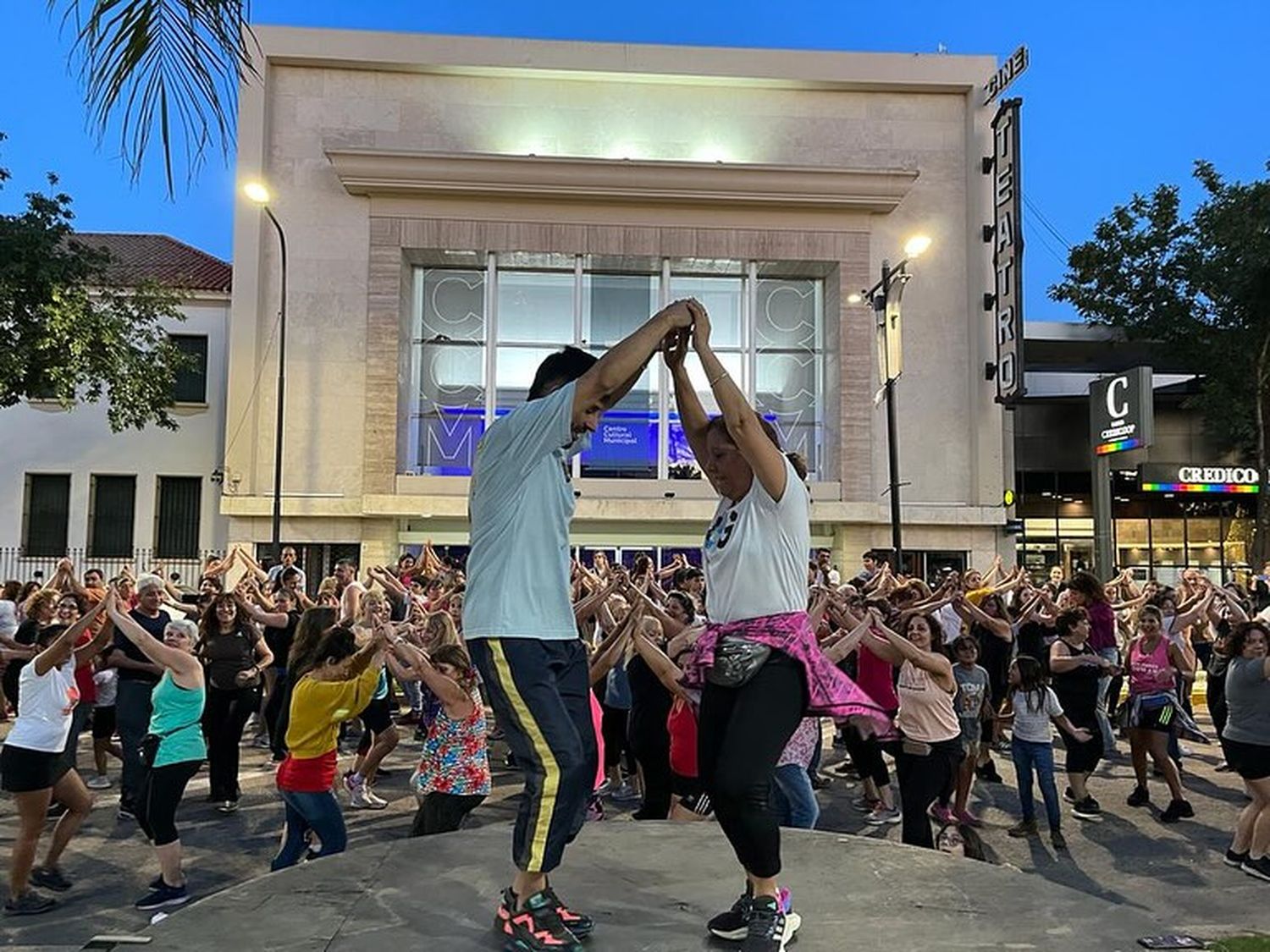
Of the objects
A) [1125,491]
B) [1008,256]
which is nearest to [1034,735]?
[1008,256]

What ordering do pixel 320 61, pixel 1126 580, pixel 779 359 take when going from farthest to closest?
pixel 779 359, pixel 320 61, pixel 1126 580

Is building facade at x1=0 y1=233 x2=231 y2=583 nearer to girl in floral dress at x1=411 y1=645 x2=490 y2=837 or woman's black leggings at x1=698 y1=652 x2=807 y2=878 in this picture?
girl in floral dress at x1=411 y1=645 x2=490 y2=837

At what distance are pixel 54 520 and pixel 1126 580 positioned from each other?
23.6m

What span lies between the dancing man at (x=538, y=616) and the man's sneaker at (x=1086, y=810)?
708cm

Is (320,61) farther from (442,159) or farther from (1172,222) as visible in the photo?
(1172,222)

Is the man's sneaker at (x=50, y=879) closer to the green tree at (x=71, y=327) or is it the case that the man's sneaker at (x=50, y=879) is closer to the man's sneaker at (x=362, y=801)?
the man's sneaker at (x=362, y=801)

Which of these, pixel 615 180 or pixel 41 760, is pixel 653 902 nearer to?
pixel 41 760

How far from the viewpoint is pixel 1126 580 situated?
14328 millimetres

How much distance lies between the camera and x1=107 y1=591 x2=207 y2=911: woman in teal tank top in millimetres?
6090

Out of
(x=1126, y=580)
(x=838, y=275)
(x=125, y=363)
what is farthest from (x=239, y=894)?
(x=838, y=275)

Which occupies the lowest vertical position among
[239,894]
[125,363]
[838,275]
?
[239,894]

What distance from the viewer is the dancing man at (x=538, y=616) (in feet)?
10.6

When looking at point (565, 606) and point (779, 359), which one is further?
point (779, 359)

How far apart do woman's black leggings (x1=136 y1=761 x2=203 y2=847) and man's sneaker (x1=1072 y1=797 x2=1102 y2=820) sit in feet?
23.8
